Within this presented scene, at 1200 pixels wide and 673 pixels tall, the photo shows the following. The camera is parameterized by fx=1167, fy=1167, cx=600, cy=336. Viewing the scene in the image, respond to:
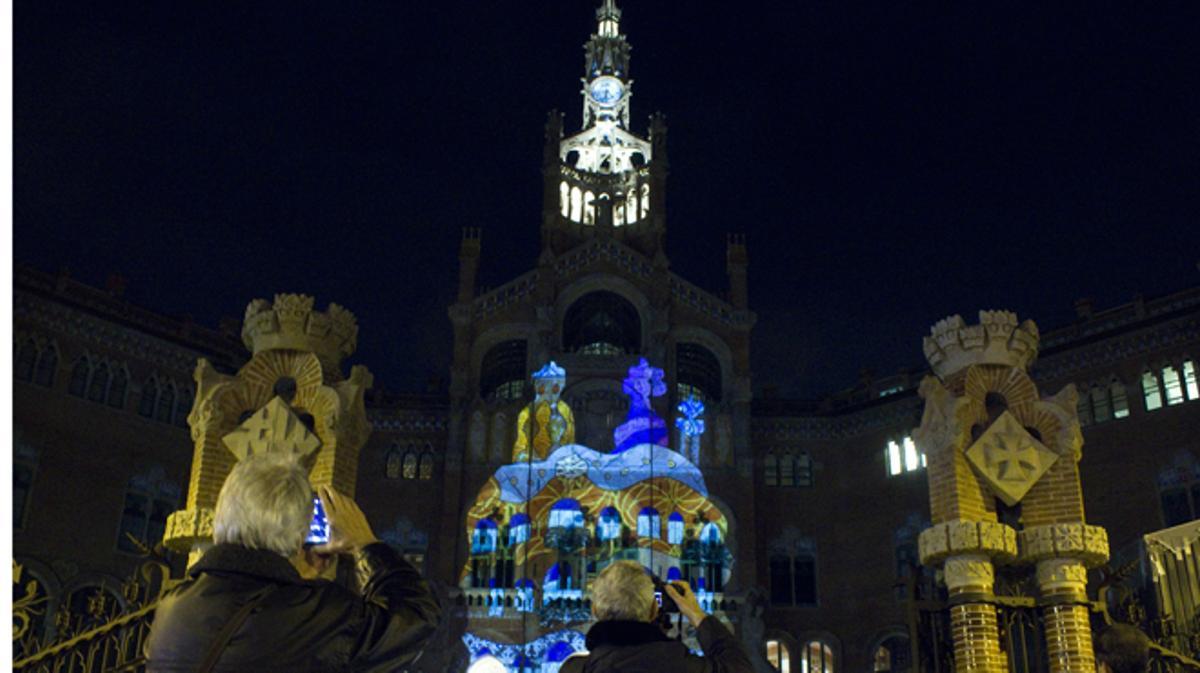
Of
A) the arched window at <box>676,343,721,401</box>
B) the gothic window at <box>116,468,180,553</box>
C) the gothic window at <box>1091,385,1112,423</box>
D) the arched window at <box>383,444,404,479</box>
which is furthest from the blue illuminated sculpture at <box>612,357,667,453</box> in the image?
the gothic window at <box>116,468,180,553</box>

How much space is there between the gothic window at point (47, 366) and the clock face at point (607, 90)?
25.3 meters

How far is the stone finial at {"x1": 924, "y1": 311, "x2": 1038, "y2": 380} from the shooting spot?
42.8 feet

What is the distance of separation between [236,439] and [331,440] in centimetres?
101

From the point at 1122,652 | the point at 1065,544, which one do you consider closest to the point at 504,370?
the point at 1065,544

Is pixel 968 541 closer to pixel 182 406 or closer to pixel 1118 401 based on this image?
pixel 1118 401

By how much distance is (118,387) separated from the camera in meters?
34.1

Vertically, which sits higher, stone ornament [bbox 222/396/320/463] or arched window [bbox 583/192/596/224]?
arched window [bbox 583/192/596/224]

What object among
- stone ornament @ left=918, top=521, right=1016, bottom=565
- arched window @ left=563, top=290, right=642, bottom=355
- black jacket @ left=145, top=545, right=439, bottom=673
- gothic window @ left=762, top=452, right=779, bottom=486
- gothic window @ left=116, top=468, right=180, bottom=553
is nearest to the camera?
black jacket @ left=145, top=545, right=439, bottom=673

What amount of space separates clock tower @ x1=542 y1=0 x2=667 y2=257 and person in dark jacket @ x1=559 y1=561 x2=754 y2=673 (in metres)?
35.9

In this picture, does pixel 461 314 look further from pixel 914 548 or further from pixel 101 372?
pixel 914 548

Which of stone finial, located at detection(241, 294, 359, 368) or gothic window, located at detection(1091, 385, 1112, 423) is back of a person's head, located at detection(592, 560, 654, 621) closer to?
stone finial, located at detection(241, 294, 359, 368)

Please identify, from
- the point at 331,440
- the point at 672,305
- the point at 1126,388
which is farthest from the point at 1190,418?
the point at 331,440

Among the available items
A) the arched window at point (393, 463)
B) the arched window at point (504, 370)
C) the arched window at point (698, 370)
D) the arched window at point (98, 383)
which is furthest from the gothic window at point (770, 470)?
the arched window at point (98, 383)

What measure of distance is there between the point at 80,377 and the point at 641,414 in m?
16.5
